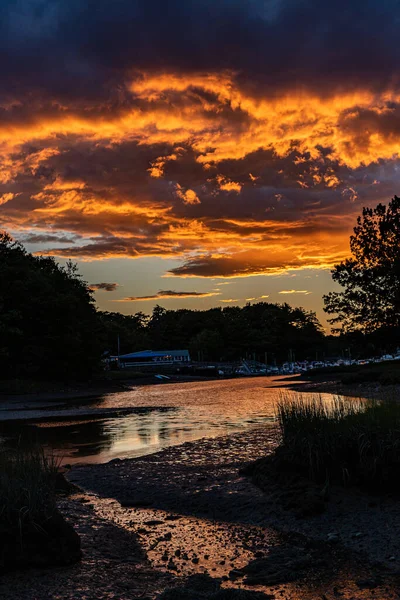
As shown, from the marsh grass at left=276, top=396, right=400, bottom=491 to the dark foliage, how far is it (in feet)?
197

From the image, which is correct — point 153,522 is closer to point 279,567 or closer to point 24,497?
Answer: point 24,497

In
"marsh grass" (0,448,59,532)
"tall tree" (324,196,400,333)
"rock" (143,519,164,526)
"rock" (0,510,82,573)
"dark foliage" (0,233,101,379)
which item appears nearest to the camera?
"rock" (0,510,82,573)

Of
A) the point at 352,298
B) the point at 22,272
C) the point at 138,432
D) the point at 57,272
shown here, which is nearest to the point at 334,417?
the point at 138,432

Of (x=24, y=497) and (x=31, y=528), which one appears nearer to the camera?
(x=31, y=528)

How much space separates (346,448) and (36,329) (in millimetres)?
73210

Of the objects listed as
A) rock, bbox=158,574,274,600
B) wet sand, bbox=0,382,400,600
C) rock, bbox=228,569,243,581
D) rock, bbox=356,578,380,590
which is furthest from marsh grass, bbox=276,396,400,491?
rock, bbox=158,574,274,600

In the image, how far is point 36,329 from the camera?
8044 cm

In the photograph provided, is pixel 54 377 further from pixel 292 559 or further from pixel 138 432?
pixel 292 559

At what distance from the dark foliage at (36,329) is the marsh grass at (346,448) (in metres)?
60.1

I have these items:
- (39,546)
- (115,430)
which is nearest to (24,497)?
(39,546)

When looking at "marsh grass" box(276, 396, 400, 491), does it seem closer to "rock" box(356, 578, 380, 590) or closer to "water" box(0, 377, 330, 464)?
"rock" box(356, 578, 380, 590)

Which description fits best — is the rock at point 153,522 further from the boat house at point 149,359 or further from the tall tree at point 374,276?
the boat house at point 149,359

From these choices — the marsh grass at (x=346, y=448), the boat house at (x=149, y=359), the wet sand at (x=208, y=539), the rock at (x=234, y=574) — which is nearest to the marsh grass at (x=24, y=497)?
the wet sand at (x=208, y=539)

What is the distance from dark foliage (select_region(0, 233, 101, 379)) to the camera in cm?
7400
